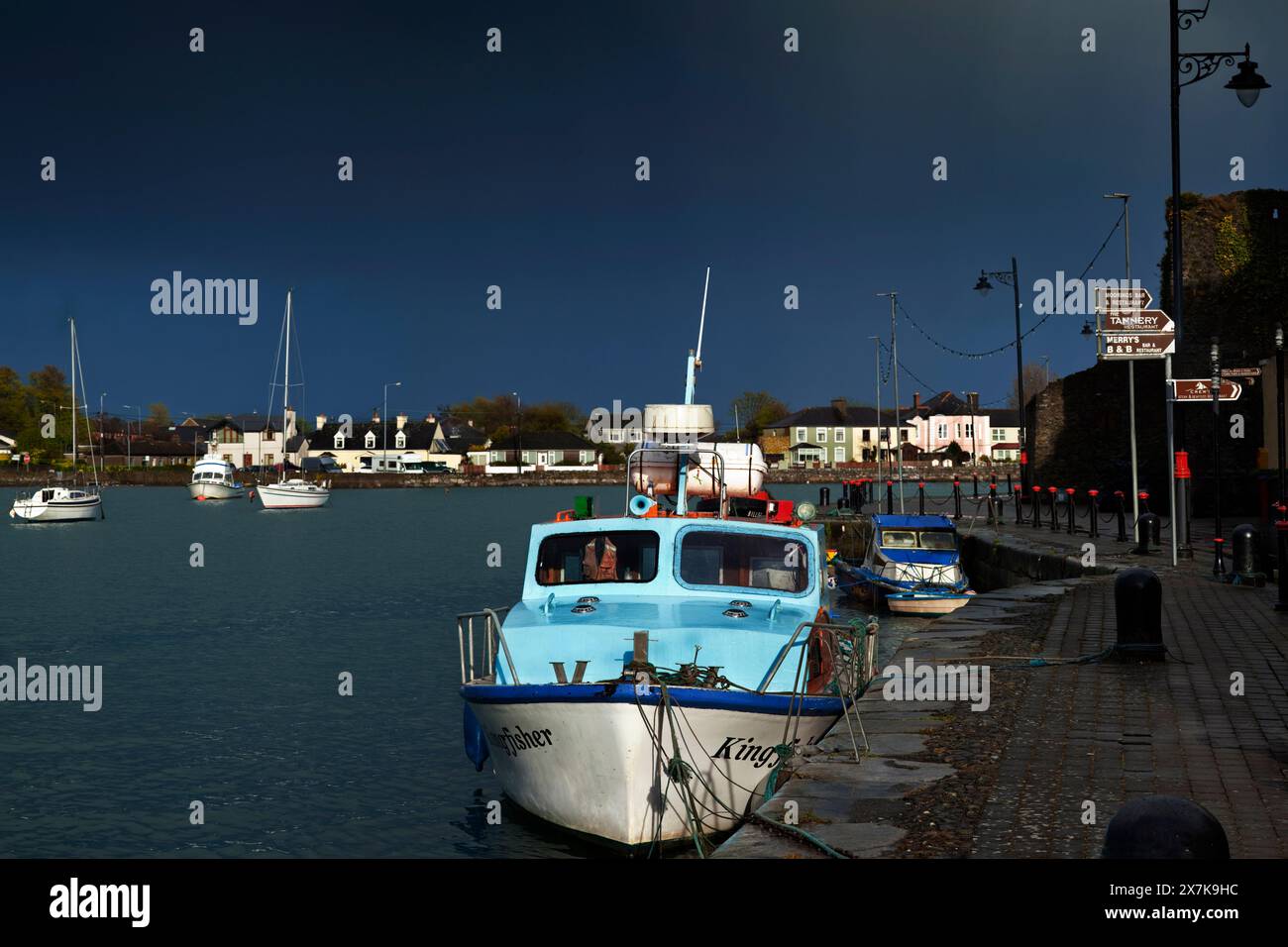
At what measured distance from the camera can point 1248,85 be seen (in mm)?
21750

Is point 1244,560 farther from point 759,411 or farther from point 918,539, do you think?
point 759,411

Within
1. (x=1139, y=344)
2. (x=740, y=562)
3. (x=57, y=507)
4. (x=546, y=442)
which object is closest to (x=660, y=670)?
(x=740, y=562)

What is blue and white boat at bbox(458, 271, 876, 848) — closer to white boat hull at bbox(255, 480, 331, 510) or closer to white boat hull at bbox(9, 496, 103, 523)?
white boat hull at bbox(9, 496, 103, 523)

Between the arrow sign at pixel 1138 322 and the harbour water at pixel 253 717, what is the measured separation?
739 centimetres

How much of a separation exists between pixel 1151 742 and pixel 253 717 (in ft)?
46.8

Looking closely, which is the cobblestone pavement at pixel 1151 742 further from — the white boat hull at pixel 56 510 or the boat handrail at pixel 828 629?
the white boat hull at pixel 56 510

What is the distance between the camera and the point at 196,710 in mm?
20109

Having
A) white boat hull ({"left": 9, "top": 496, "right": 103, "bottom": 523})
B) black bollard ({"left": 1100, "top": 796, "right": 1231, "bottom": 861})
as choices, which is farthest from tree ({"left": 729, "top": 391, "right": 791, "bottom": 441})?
black bollard ({"left": 1100, "top": 796, "right": 1231, "bottom": 861})

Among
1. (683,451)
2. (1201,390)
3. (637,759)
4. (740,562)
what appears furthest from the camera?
(1201,390)

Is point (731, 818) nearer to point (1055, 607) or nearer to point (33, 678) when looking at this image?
point (1055, 607)

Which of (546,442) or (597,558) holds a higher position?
(546,442)

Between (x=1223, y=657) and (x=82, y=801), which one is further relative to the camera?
(x=82, y=801)
